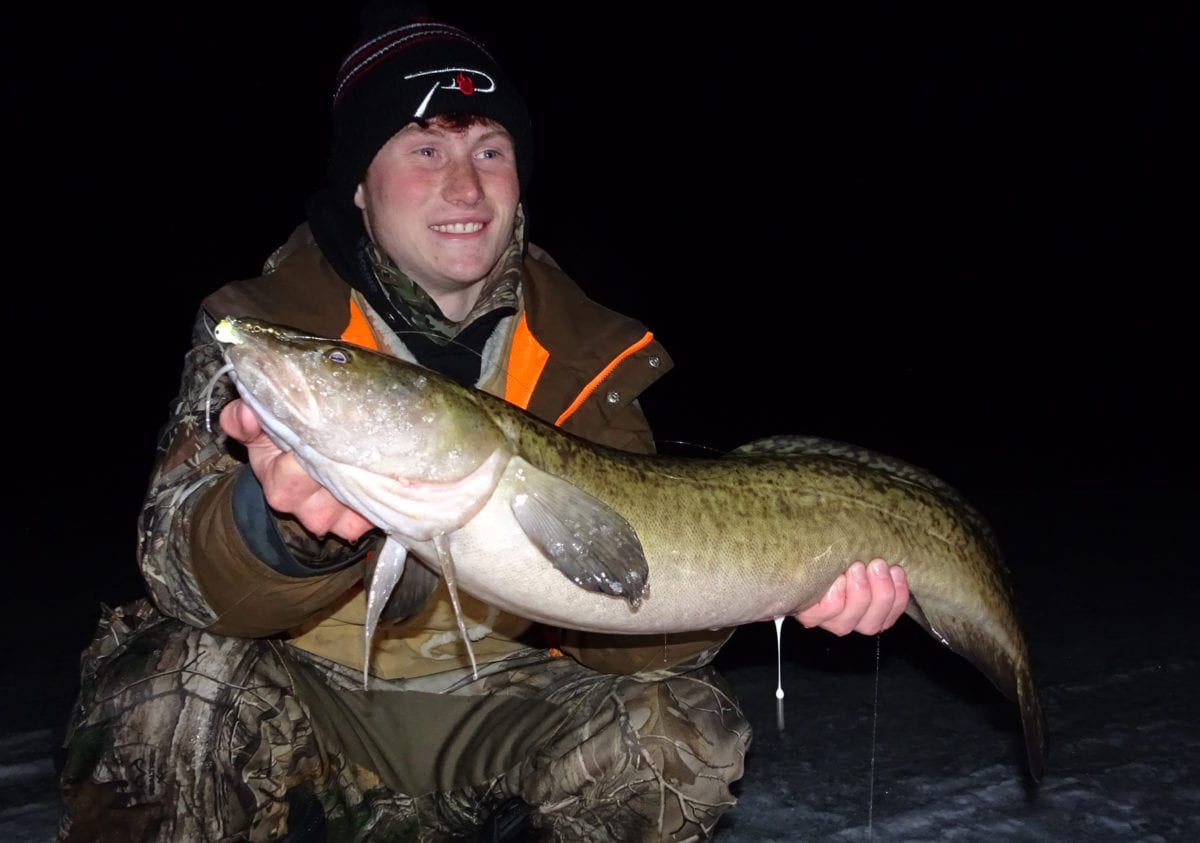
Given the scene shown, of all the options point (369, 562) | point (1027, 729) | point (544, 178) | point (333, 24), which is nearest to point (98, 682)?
point (369, 562)

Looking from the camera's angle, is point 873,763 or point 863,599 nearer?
point 863,599

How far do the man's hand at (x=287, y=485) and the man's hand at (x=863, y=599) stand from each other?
113 centimetres

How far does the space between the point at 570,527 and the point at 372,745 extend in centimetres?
133

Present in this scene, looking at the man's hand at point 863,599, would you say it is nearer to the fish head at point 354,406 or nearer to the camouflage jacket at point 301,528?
the camouflage jacket at point 301,528

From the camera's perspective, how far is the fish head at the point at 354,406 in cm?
187

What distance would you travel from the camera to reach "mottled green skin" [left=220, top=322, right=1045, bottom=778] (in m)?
2.01

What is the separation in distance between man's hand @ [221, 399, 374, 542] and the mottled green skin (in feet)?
0.70

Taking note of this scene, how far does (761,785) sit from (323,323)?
1859 millimetres

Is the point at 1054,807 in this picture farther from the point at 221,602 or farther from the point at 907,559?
the point at 221,602

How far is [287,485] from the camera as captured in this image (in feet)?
6.77

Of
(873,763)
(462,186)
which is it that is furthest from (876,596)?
(462,186)

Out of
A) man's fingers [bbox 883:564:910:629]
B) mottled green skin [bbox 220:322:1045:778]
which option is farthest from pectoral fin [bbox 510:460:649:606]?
man's fingers [bbox 883:564:910:629]

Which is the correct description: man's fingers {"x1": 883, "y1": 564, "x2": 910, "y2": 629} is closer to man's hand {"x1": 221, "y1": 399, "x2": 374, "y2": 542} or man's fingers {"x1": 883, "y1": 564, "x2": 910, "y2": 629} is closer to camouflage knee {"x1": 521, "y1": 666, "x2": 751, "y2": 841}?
camouflage knee {"x1": 521, "y1": 666, "x2": 751, "y2": 841}

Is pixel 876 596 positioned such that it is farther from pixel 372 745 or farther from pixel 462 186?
pixel 462 186
